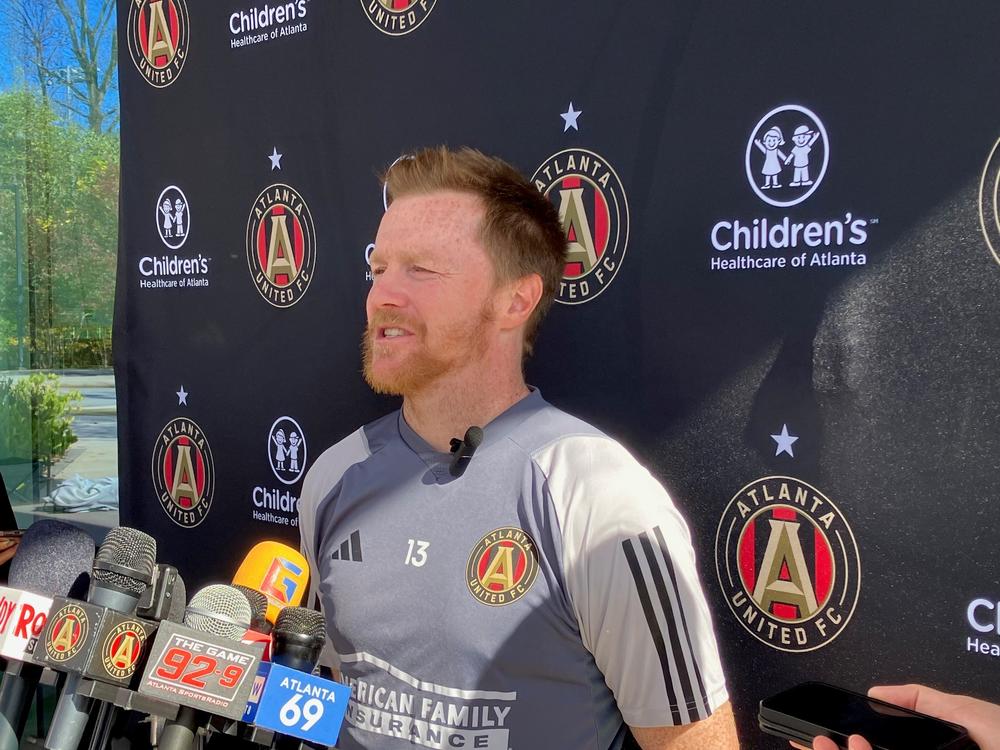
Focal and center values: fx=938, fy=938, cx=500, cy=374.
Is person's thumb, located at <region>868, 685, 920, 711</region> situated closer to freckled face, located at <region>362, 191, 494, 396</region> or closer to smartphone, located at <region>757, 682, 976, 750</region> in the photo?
smartphone, located at <region>757, 682, 976, 750</region>

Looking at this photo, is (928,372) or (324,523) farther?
(324,523)

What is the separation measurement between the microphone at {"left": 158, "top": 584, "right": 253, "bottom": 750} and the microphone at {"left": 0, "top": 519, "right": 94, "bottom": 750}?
18cm

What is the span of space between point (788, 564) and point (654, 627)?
0.27 metres

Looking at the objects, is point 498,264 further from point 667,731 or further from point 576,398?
point 667,731

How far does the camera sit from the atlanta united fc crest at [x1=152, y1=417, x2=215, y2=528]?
238 cm

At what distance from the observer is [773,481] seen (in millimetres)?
1479

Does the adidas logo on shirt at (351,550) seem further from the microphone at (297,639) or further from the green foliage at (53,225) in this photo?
the green foliage at (53,225)

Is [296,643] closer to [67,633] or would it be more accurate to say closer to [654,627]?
[67,633]

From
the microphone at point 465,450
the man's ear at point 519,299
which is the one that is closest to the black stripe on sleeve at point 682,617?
the microphone at point 465,450

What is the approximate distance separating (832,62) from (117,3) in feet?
6.58

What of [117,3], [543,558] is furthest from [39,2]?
[543,558]

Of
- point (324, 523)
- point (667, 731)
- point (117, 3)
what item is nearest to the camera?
point (667, 731)

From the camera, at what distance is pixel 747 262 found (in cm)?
149

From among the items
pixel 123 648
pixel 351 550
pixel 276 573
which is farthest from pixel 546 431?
pixel 123 648
